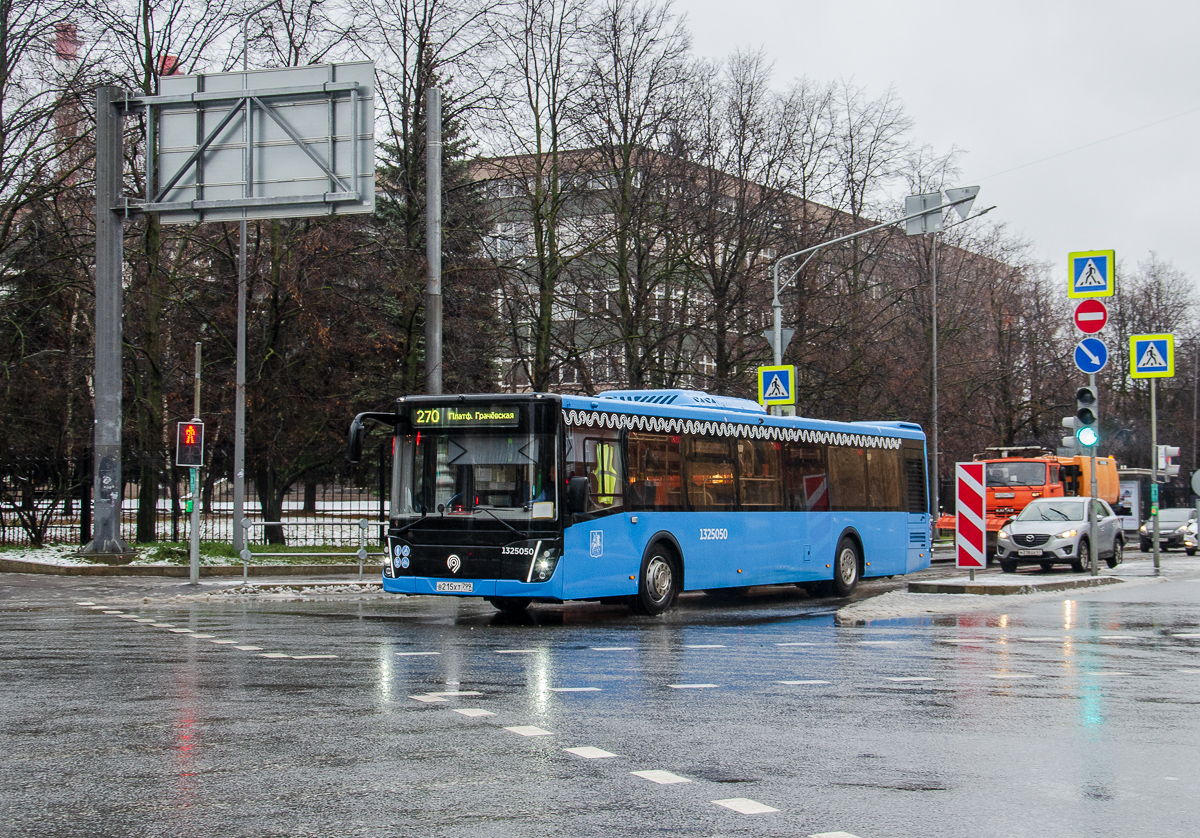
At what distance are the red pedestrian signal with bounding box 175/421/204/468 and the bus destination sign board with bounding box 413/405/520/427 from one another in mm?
7183

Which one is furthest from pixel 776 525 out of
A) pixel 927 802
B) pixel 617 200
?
pixel 617 200

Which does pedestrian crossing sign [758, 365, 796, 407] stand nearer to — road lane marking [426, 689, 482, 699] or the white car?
road lane marking [426, 689, 482, 699]

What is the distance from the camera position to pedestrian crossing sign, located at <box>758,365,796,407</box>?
2758 centimetres

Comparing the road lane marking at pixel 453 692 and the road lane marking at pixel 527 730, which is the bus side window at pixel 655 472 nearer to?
the road lane marking at pixel 453 692

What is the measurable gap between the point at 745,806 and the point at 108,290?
20528 mm

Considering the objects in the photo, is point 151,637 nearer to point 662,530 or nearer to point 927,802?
point 662,530

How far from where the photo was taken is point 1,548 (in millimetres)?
29719

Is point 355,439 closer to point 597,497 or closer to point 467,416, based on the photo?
point 467,416

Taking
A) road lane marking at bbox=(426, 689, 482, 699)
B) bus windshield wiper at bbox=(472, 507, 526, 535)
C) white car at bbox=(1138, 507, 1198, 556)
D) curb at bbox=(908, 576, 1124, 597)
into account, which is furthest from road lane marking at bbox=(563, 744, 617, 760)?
white car at bbox=(1138, 507, 1198, 556)

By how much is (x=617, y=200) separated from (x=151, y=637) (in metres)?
23.8

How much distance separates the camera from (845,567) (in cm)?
2125

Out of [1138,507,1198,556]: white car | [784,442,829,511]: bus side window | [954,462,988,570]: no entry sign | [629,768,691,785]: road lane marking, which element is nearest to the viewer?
[629,768,691,785]: road lane marking

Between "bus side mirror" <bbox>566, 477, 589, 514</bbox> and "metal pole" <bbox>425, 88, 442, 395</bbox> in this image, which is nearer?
"bus side mirror" <bbox>566, 477, 589, 514</bbox>

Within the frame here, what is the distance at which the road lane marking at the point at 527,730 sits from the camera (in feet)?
25.4
